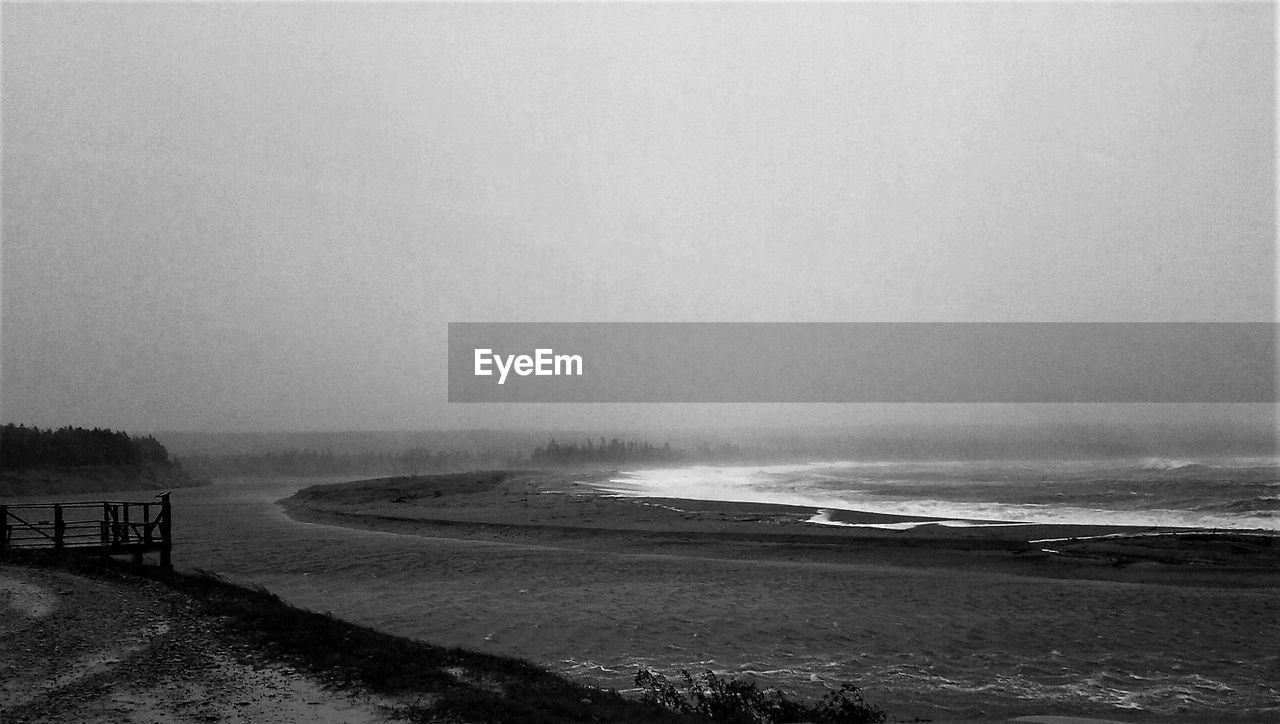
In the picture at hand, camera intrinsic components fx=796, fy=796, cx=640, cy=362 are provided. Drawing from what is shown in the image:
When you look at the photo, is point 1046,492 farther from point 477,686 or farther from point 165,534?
point 477,686

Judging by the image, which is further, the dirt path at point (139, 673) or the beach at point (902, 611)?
the beach at point (902, 611)

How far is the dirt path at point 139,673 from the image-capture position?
9.16 metres

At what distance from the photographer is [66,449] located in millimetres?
86938

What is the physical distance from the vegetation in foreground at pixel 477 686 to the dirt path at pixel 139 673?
48 centimetres

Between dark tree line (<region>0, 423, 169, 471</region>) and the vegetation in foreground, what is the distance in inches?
3363

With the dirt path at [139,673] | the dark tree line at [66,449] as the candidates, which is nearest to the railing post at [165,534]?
the dirt path at [139,673]

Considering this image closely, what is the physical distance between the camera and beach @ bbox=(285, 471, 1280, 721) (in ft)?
42.9

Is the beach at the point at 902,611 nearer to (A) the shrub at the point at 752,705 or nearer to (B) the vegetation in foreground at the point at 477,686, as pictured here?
(A) the shrub at the point at 752,705

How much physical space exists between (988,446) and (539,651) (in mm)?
129040

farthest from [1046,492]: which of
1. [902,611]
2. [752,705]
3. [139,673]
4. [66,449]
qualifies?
[66,449]

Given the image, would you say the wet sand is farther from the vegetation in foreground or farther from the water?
the water

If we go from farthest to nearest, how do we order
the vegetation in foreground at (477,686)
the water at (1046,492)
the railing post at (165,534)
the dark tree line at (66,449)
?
the dark tree line at (66,449) → the water at (1046,492) → the railing post at (165,534) → the vegetation in foreground at (477,686)

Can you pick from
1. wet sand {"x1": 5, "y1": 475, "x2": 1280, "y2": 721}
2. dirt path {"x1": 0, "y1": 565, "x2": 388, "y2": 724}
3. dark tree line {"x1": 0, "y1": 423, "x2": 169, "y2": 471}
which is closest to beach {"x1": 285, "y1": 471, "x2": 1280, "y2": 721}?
wet sand {"x1": 5, "y1": 475, "x2": 1280, "y2": 721}

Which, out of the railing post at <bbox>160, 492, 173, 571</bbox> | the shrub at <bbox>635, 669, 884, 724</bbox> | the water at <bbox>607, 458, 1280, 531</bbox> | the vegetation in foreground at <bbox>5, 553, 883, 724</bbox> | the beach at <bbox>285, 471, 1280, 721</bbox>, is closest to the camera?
the vegetation in foreground at <bbox>5, 553, 883, 724</bbox>
